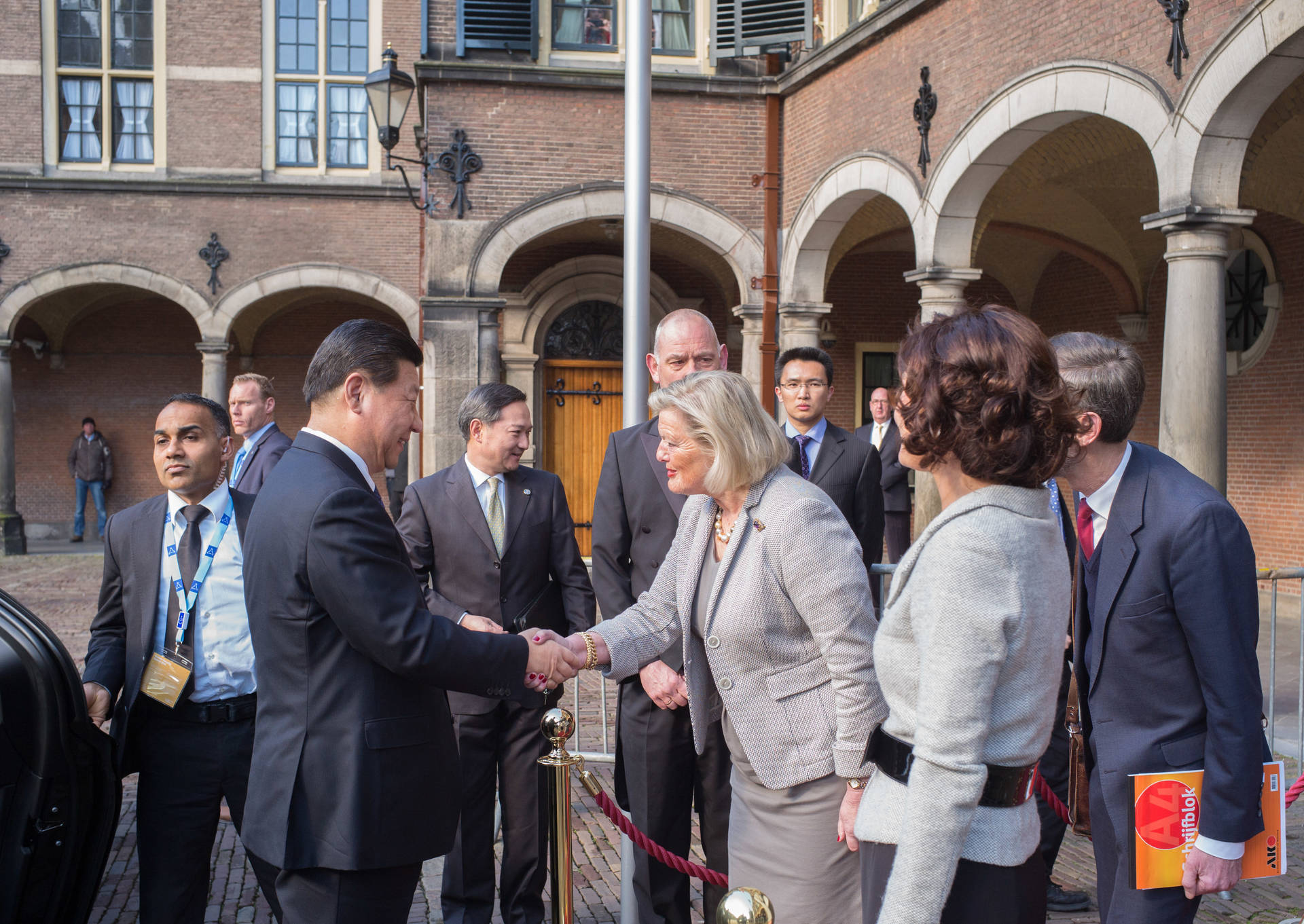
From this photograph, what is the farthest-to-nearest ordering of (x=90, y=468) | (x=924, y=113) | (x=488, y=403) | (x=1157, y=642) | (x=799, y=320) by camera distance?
(x=90, y=468) < (x=799, y=320) < (x=924, y=113) < (x=488, y=403) < (x=1157, y=642)

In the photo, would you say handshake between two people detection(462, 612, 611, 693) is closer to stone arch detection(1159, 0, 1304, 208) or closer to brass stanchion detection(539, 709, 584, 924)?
brass stanchion detection(539, 709, 584, 924)

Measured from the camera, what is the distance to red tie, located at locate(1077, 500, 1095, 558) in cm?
245

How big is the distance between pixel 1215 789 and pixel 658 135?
10575 mm

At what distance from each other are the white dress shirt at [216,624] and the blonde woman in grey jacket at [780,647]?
1448 mm

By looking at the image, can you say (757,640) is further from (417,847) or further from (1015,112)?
(1015,112)

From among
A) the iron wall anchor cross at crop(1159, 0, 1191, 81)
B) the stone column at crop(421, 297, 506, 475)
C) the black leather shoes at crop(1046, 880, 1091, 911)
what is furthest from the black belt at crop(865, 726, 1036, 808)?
the stone column at crop(421, 297, 506, 475)

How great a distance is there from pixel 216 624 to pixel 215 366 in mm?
14867

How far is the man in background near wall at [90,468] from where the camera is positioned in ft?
60.5

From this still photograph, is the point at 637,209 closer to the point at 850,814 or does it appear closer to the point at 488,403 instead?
the point at 488,403

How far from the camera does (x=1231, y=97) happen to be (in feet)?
21.4

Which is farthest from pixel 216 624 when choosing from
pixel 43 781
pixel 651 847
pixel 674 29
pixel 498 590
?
pixel 674 29

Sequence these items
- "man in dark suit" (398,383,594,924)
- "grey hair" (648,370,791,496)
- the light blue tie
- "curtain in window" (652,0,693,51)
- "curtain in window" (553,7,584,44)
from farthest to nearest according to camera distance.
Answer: "curtain in window" (652,0,693,51) < "curtain in window" (553,7,584,44) < the light blue tie < "man in dark suit" (398,383,594,924) < "grey hair" (648,370,791,496)

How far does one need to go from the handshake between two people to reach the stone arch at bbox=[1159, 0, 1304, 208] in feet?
18.6

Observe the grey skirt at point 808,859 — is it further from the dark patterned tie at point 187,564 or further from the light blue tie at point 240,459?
the light blue tie at point 240,459
